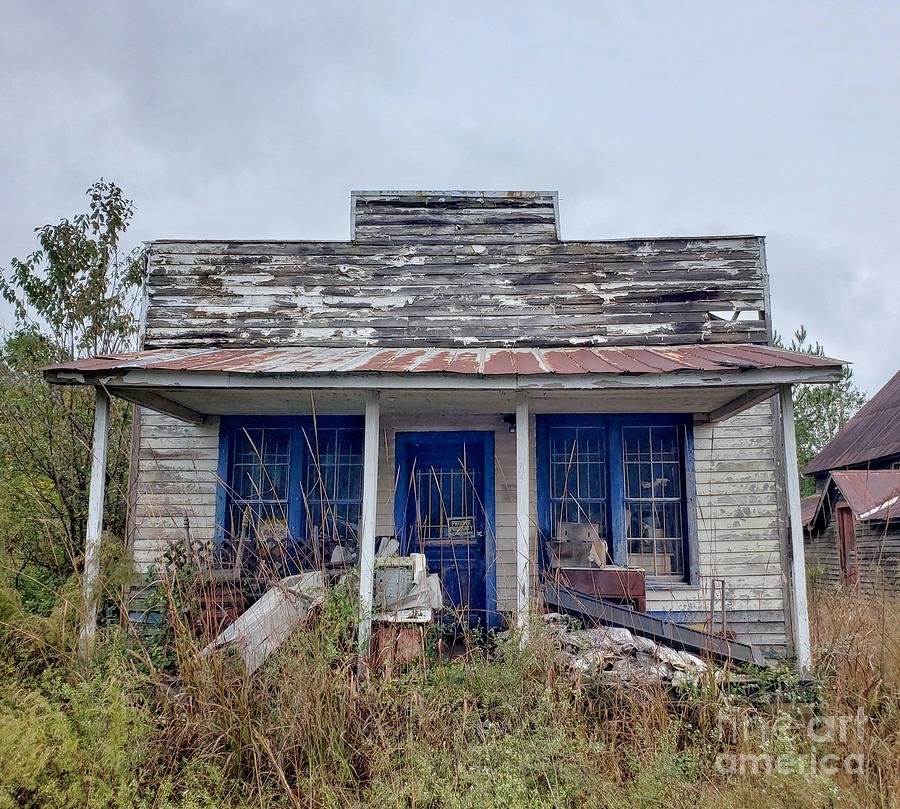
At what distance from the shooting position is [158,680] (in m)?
4.19

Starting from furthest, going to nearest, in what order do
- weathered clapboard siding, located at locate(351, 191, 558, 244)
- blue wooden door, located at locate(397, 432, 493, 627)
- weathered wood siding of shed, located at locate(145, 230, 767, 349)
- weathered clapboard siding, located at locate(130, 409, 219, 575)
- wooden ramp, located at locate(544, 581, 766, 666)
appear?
weathered clapboard siding, located at locate(351, 191, 558, 244), weathered wood siding of shed, located at locate(145, 230, 767, 349), blue wooden door, located at locate(397, 432, 493, 627), weathered clapboard siding, located at locate(130, 409, 219, 575), wooden ramp, located at locate(544, 581, 766, 666)

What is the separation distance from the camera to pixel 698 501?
7551 millimetres

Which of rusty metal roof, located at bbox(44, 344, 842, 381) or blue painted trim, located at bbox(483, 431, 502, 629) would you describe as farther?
blue painted trim, located at bbox(483, 431, 502, 629)

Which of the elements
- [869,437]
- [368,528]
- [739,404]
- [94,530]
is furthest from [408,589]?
[869,437]

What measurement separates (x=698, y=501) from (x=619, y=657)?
3467mm

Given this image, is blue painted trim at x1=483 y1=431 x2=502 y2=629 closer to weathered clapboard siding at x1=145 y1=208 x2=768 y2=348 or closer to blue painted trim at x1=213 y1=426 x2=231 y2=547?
weathered clapboard siding at x1=145 y1=208 x2=768 y2=348

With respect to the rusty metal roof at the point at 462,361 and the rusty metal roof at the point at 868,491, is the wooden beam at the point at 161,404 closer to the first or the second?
the rusty metal roof at the point at 462,361

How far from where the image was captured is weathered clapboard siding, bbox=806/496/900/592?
54.7 feet

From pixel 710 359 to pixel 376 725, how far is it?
4.41m

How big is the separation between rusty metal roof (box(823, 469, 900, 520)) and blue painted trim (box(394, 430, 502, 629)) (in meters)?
12.8

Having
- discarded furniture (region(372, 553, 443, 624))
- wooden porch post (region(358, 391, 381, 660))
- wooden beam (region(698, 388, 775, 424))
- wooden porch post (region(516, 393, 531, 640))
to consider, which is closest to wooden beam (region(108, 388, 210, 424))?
wooden porch post (region(358, 391, 381, 660))

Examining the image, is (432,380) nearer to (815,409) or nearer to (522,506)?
(522,506)

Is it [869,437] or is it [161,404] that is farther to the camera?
[869,437]

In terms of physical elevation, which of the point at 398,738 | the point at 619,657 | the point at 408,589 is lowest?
the point at 398,738
